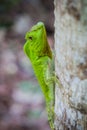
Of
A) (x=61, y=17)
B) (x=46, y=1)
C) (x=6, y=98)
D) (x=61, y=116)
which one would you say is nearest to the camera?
(x=61, y=17)

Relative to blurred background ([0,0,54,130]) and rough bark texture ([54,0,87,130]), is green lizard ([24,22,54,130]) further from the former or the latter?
blurred background ([0,0,54,130])

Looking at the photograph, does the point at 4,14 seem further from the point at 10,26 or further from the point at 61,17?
the point at 61,17

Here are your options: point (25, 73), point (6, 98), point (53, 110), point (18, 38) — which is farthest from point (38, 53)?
point (18, 38)

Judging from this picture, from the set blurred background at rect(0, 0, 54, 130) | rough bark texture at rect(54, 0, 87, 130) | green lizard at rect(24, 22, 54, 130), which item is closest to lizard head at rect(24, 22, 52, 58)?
green lizard at rect(24, 22, 54, 130)

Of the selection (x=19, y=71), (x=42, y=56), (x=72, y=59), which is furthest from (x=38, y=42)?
(x=19, y=71)

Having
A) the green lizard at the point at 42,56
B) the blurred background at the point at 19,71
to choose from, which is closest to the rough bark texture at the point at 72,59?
the green lizard at the point at 42,56

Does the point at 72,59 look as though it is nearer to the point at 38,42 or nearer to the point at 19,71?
the point at 38,42
